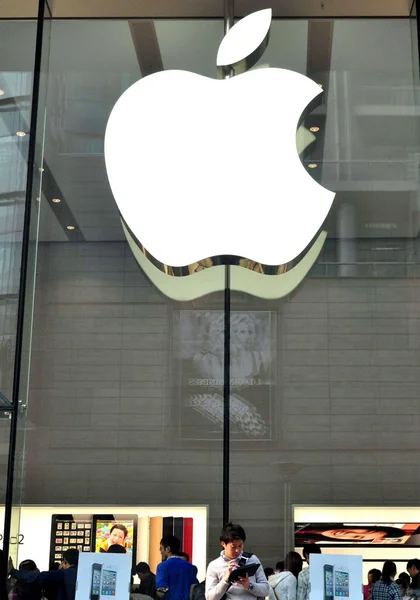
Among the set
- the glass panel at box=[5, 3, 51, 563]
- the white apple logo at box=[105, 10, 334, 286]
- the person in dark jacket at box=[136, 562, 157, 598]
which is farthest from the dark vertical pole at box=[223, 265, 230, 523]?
the glass panel at box=[5, 3, 51, 563]

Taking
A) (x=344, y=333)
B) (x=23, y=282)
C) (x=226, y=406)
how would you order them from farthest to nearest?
1. (x=23, y=282)
2. (x=344, y=333)
3. (x=226, y=406)

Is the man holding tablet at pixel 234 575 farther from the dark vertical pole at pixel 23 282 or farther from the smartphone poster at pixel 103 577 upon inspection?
the dark vertical pole at pixel 23 282

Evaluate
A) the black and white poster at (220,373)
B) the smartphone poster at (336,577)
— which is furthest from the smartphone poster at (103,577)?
the black and white poster at (220,373)

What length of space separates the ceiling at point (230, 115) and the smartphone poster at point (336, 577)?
2.87 m

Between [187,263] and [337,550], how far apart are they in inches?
102

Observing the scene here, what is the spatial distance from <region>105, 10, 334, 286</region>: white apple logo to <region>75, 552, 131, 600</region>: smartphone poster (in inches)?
101

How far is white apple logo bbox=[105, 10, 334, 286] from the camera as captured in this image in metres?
7.05

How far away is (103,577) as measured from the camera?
5.41m

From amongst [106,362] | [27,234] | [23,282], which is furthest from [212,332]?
[27,234]

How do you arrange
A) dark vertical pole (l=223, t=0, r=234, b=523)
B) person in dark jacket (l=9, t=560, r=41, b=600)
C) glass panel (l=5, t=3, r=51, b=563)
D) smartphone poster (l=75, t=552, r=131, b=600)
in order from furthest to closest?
1. glass panel (l=5, t=3, r=51, b=563)
2. dark vertical pole (l=223, t=0, r=234, b=523)
3. person in dark jacket (l=9, t=560, r=41, b=600)
4. smartphone poster (l=75, t=552, r=131, b=600)

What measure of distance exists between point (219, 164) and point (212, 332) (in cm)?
153

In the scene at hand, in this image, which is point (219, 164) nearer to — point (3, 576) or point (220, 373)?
point (220, 373)

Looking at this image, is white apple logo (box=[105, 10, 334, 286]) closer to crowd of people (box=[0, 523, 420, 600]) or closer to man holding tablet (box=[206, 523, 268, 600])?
crowd of people (box=[0, 523, 420, 600])

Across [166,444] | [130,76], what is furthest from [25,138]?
[166,444]
